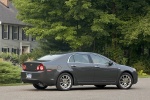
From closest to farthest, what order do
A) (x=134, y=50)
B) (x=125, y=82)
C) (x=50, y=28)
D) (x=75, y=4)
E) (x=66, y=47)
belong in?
(x=125, y=82)
(x=75, y=4)
(x=50, y=28)
(x=134, y=50)
(x=66, y=47)

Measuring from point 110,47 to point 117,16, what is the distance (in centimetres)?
273

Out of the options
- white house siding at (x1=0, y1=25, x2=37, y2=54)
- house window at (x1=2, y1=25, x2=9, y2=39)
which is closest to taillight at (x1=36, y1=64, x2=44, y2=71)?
white house siding at (x1=0, y1=25, x2=37, y2=54)

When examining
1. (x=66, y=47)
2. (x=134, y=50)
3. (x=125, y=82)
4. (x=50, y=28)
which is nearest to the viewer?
(x=125, y=82)

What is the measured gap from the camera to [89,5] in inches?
1347

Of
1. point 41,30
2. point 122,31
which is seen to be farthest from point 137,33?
point 41,30

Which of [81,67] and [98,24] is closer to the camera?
[81,67]

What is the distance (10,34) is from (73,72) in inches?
1537

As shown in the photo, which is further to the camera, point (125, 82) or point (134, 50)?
point (134, 50)

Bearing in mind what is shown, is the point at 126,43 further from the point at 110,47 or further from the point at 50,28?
the point at 50,28

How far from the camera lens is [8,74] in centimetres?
2188

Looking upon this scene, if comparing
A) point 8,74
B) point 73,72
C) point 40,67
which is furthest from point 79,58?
point 8,74

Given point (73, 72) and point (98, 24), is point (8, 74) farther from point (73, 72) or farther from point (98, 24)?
point (98, 24)

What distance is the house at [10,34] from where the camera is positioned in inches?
2148

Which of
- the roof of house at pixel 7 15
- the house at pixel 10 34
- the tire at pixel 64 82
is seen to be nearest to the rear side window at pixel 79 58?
the tire at pixel 64 82
